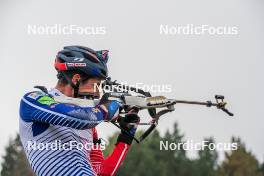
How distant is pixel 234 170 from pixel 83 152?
4242 inches

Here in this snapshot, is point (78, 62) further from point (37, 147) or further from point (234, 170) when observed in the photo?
point (234, 170)

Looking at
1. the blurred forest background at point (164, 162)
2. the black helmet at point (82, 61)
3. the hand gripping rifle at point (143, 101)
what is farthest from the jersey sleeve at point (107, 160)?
the blurred forest background at point (164, 162)

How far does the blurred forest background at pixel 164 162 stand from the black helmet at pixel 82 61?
321 ft

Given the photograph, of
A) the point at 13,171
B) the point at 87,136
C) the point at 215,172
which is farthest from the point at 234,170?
the point at 87,136

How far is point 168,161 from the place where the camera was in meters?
121

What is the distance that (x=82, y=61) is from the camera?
1080 centimetres

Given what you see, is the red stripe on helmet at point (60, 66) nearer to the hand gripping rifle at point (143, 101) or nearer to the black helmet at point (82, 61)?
the black helmet at point (82, 61)

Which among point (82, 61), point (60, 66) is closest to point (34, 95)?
point (60, 66)

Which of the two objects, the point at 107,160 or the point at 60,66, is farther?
the point at 107,160

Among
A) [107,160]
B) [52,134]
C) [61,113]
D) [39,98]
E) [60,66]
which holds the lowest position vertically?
[107,160]

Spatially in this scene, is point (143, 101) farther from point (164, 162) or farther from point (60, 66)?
point (164, 162)

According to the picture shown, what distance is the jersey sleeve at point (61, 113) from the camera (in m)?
10.2

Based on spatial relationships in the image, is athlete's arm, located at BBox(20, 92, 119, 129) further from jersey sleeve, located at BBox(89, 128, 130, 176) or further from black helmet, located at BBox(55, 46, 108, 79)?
jersey sleeve, located at BBox(89, 128, 130, 176)

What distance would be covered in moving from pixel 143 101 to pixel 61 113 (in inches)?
51.1
